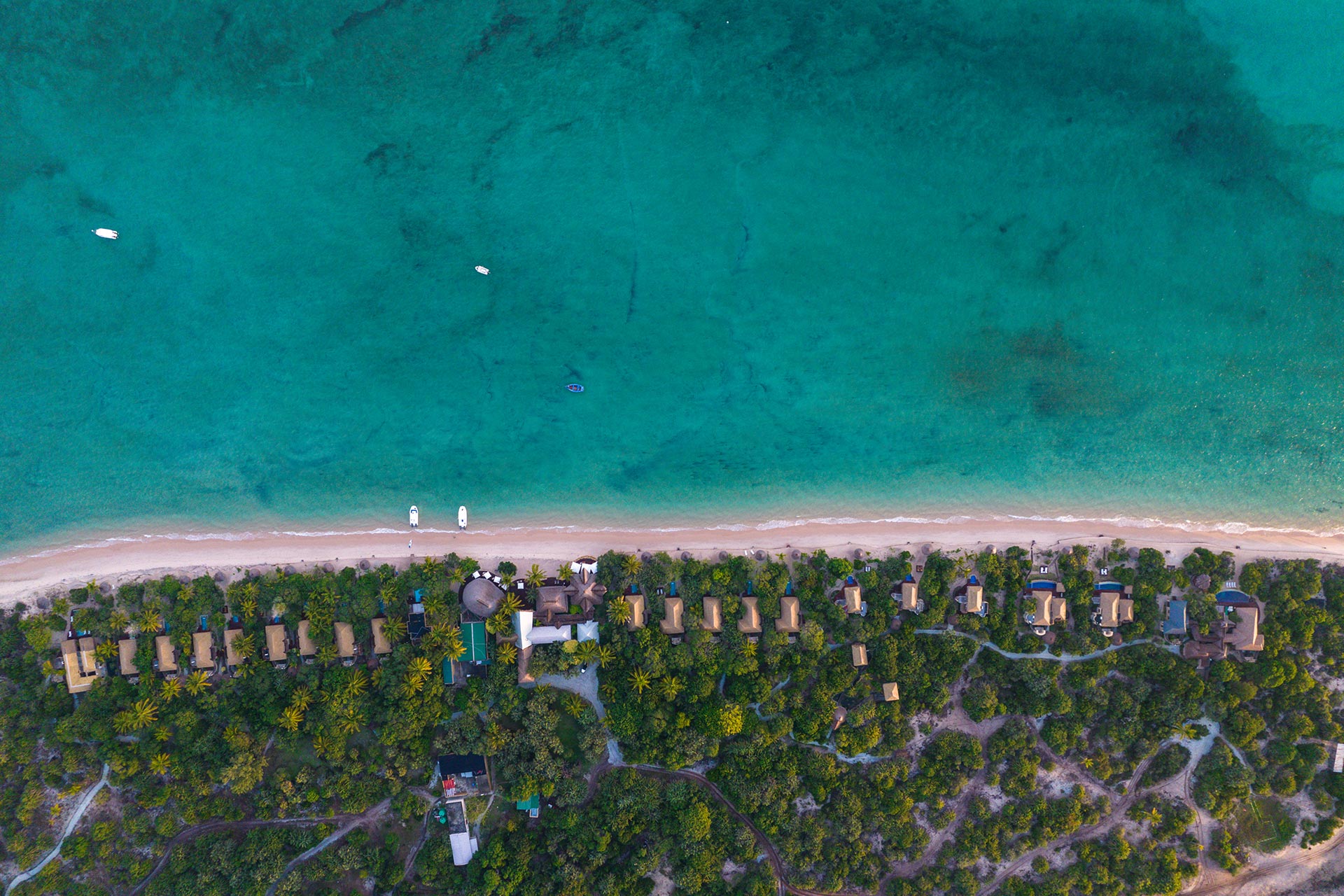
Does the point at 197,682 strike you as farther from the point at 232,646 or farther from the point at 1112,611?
the point at 1112,611

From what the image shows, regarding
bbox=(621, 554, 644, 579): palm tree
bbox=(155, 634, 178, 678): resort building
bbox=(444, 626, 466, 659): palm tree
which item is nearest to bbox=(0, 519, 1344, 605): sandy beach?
bbox=(621, 554, 644, 579): palm tree

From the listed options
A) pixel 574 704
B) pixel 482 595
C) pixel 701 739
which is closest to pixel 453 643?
pixel 482 595

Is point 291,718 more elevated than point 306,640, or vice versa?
point 306,640

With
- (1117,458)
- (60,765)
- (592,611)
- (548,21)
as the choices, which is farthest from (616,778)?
(548,21)

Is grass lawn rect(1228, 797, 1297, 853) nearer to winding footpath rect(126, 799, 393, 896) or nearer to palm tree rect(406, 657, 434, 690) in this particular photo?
palm tree rect(406, 657, 434, 690)

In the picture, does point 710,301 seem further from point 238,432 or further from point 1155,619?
point 1155,619

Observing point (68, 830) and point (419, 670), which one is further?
point (68, 830)


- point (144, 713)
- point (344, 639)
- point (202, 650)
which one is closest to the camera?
point (144, 713)
